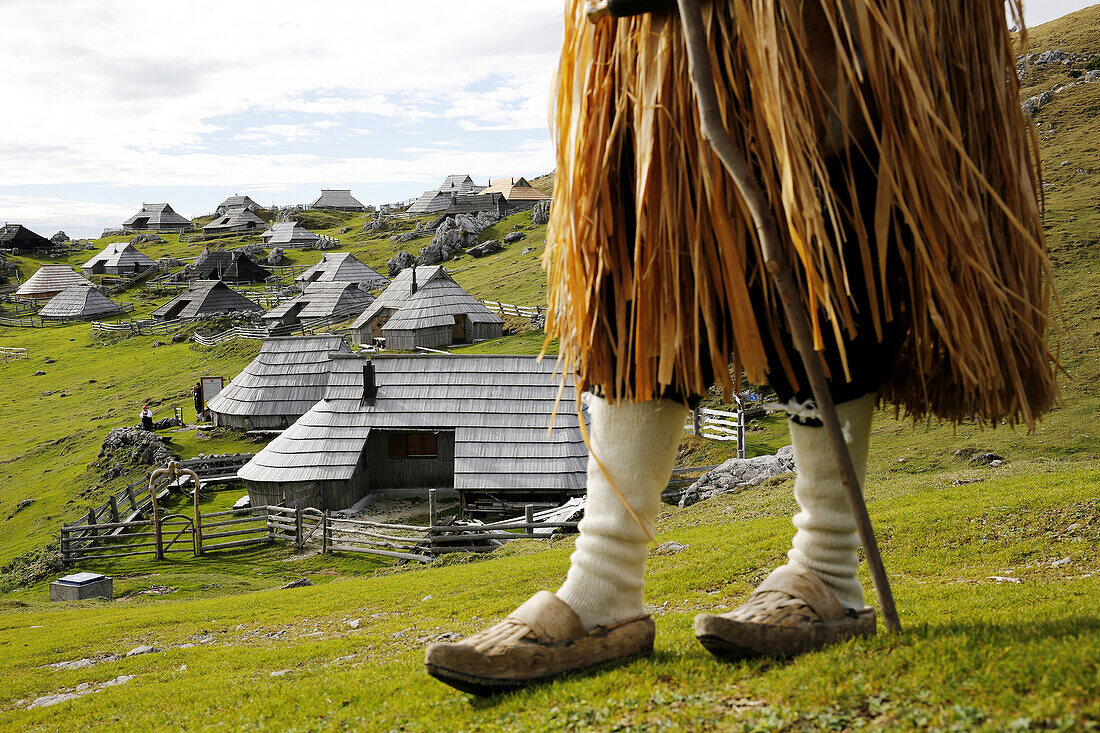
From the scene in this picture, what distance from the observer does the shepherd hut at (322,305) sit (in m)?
43.0

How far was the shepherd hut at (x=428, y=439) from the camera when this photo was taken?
56.9ft

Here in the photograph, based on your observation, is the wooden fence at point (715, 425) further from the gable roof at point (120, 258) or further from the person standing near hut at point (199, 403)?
the gable roof at point (120, 258)

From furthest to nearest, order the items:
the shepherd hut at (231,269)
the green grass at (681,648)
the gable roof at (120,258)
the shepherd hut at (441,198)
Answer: the shepherd hut at (441,198)
the gable roof at (120,258)
the shepherd hut at (231,269)
the green grass at (681,648)

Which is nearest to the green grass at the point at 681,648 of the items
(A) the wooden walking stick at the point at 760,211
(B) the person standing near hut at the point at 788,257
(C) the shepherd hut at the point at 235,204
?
(B) the person standing near hut at the point at 788,257

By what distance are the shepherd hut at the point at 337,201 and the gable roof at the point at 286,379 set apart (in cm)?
8567

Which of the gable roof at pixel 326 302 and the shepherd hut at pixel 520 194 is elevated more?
the shepherd hut at pixel 520 194

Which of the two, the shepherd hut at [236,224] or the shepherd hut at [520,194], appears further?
the shepherd hut at [236,224]

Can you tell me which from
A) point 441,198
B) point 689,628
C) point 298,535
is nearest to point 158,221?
point 441,198

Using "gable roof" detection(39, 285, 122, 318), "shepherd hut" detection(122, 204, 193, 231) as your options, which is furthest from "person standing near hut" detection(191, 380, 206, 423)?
"shepherd hut" detection(122, 204, 193, 231)

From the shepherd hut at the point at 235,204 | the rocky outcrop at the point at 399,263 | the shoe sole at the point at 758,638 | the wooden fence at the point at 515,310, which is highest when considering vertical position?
the shepherd hut at the point at 235,204

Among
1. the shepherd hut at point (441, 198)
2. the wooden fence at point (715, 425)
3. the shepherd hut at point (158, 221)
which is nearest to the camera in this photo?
the wooden fence at point (715, 425)

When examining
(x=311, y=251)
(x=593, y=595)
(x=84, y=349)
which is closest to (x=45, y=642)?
(x=593, y=595)

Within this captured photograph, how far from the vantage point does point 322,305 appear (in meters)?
44.2

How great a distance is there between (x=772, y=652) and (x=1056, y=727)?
806 millimetres
